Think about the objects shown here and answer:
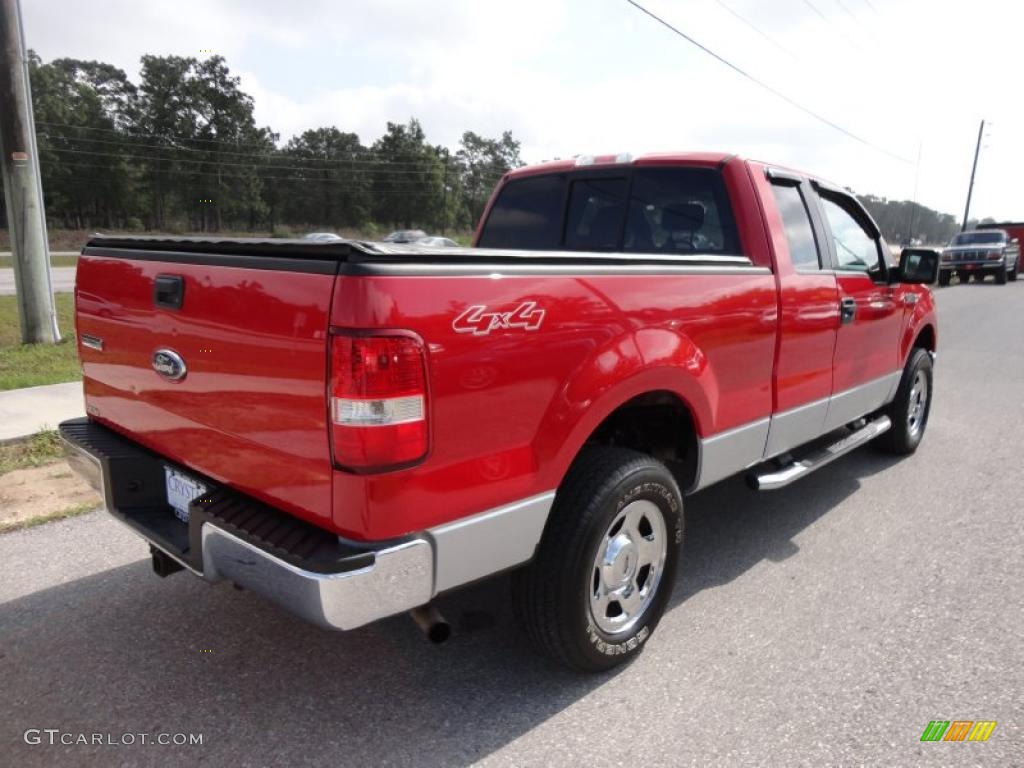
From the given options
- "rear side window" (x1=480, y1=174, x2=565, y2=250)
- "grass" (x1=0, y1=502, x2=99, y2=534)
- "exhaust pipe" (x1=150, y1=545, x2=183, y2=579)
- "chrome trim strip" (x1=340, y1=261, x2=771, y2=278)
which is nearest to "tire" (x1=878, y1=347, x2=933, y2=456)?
"rear side window" (x1=480, y1=174, x2=565, y2=250)

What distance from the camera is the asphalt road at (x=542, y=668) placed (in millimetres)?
2307

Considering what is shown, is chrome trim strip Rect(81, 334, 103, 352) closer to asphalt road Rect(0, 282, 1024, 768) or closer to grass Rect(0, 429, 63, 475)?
asphalt road Rect(0, 282, 1024, 768)

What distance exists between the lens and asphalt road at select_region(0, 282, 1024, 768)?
2307 millimetres

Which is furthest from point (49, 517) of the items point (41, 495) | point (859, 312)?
point (859, 312)

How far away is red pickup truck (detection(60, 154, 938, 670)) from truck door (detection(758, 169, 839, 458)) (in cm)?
2

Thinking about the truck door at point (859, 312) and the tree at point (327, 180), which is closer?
the truck door at point (859, 312)

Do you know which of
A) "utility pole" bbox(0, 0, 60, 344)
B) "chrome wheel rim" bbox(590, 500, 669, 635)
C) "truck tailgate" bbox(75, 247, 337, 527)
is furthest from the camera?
"utility pole" bbox(0, 0, 60, 344)

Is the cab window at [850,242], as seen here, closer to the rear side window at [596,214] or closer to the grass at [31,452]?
the rear side window at [596,214]

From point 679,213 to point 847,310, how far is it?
1.10 metres

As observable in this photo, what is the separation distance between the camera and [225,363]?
218 centimetres

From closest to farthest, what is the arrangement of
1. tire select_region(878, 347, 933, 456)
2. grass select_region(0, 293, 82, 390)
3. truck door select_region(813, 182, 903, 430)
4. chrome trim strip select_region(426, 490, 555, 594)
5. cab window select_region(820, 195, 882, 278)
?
chrome trim strip select_region(426, 490, 555, 594) < truck door select_region(813, 182, 903, 430) < cab window select_region(820, 195, 882, 278) < tire select_region(878, 347, 933, 456) < grass select_region(0, 293, 82, 390)

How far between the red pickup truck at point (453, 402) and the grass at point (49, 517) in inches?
50.9

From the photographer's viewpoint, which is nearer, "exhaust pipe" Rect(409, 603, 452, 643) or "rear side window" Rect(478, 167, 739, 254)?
"exhaust pipe" Rect(409, 603, 452, 643)

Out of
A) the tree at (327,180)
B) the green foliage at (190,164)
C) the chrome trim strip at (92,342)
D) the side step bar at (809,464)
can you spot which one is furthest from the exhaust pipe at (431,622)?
the tree at (327,180)
